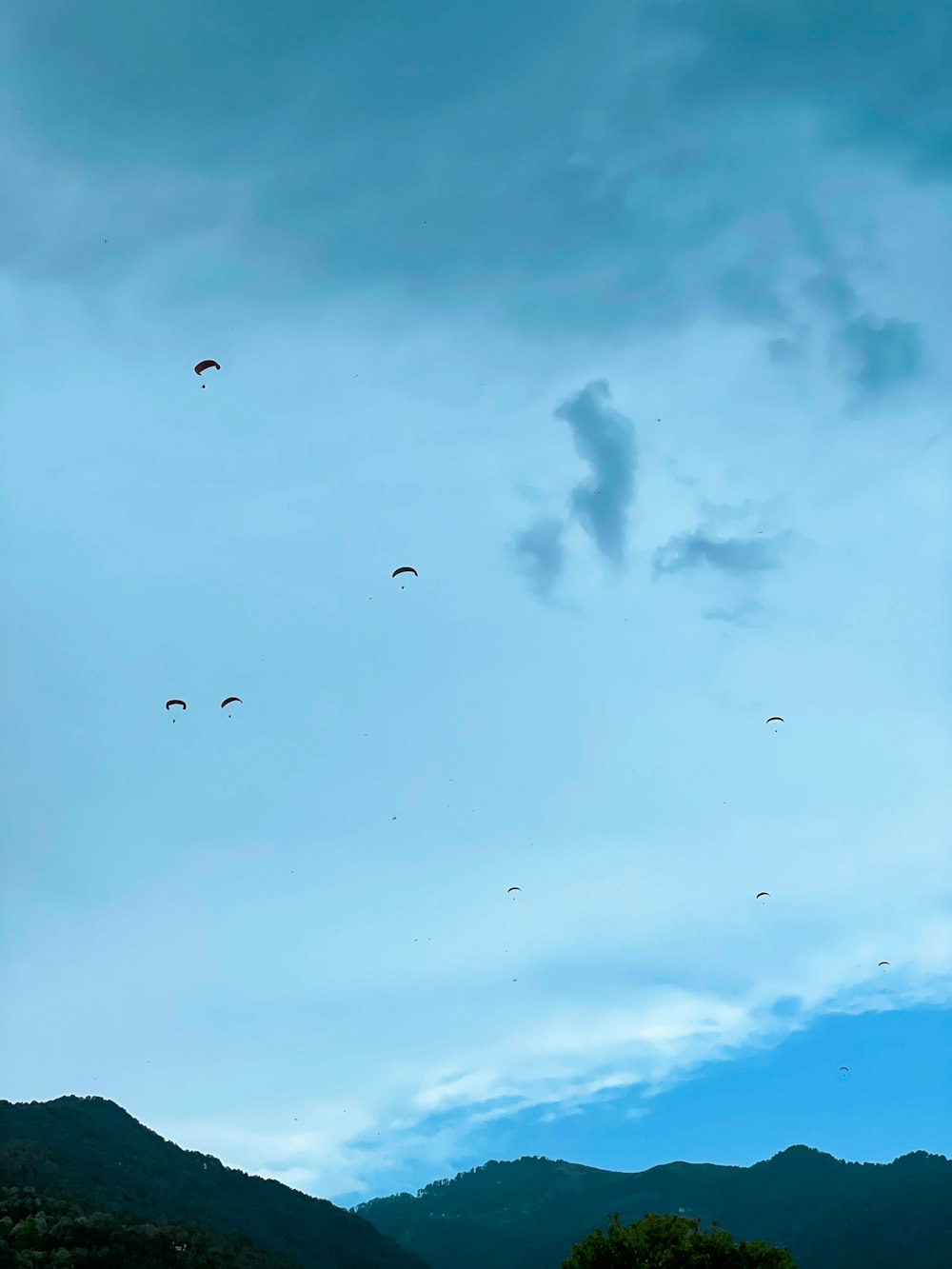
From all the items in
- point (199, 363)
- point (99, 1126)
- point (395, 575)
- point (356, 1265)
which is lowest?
point (356, 1265)

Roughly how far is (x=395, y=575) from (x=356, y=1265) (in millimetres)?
168536

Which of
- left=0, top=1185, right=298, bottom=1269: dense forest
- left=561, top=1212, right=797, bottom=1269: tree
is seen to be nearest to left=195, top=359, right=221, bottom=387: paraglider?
left=561, top=1212, right=797, bottom=1269: tree

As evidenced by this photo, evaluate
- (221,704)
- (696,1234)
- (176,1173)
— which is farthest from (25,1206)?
(176,1173)

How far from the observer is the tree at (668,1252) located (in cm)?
4959

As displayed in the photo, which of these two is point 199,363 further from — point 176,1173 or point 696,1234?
point 176,1173

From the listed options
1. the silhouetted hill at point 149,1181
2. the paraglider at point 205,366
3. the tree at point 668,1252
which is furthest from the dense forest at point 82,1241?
the paraglider at point 205,366

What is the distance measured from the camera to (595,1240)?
52.3 metres

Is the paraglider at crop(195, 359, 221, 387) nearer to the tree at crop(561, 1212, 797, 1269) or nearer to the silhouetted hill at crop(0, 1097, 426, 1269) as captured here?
the tree at crop(561, 1212, 797, 1269)

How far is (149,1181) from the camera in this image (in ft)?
520

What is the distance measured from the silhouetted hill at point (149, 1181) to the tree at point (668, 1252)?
267 feet

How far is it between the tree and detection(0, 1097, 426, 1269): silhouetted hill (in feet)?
267

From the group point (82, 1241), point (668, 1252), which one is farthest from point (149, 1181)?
point (668, 1252)

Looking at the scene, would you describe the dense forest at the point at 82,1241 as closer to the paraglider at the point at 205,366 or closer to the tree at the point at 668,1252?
the tree at the point at 668,1252

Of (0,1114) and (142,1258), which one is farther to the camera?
(0,1114)
